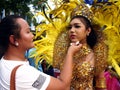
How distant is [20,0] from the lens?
41.0 ft

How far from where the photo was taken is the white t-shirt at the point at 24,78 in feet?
7.22

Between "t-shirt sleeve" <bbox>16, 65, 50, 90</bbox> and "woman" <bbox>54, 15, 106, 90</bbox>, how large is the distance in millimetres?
1104

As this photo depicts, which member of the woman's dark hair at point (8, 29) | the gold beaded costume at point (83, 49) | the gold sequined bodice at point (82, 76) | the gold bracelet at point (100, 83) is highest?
the woman's dark hair at point (8, 29)

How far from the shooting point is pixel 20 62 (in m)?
2.30

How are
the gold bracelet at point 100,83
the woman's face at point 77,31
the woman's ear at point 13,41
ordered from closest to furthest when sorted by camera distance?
the woman's ear at point 13,41 < the woman's face at point 77,31 < the gold bracelet at point 100,83

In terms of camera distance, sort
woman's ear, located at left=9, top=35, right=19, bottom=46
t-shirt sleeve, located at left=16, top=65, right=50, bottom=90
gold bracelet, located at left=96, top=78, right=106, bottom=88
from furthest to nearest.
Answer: gold bracelet, located at left=96, top=78, right=106, bottom=88 < woman's ear, located at left=9, top=35, right=19, bottom=46 < t-shirt sleeve, located at left=16, top=65, right=50, bottom=90

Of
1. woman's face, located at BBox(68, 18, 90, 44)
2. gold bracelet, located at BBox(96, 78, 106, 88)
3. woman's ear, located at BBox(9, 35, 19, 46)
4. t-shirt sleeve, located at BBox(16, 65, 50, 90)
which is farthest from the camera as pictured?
gold bracelet, located at BBox(96, 78, 106, 88)

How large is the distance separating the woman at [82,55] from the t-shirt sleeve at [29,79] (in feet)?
3.62

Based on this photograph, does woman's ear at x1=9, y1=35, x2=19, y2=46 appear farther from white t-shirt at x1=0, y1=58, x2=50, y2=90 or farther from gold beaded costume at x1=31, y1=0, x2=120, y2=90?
gold beaded costume at x1=31, y1=0, x2=120, y2=90

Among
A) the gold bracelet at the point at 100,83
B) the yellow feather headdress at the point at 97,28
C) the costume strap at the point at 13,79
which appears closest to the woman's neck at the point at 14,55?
the costume strap at the point at 13,79

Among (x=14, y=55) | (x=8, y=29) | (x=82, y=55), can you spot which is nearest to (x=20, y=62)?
(x=14, y=55)

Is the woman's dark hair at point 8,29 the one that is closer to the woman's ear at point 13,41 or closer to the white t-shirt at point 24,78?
the woman's ear at point 13,41

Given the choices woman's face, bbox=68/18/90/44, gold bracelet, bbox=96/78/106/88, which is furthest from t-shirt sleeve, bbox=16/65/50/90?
gold bracelet, bbox=96/78/106/88

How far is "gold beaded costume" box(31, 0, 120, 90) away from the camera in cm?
335
